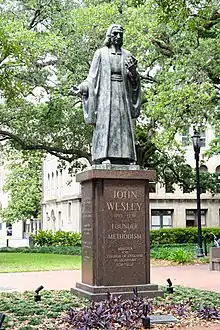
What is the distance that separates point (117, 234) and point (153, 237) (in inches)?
1061

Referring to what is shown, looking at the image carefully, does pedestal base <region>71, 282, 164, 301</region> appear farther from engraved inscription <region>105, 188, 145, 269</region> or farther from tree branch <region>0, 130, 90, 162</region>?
tree branch <region>0, 130, 90, 162</region>

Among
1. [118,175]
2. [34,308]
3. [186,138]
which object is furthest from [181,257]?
[34,308]

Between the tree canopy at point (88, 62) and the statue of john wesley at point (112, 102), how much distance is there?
10.7 feet

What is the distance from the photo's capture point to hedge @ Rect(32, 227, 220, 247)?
36.3 metres

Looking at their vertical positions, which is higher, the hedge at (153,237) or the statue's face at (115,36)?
the statue's face at (115,36)

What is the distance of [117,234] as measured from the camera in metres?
11.0

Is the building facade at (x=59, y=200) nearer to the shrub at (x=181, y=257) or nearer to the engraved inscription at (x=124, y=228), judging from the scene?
the shrub at (x=181, y=257)

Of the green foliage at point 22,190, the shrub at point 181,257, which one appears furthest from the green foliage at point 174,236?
the green foliage at point 22,190

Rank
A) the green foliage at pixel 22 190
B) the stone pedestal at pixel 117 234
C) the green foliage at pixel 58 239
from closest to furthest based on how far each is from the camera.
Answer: the stone pedestal at pixel 117 234, the green foliage at pixel 58 239, the green foliage at pixel 22 190

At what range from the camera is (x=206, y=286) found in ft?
47.1

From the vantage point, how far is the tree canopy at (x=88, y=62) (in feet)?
67.5

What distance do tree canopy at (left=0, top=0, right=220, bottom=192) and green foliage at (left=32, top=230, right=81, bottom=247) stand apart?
20.3ft

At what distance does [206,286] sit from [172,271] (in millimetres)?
4931

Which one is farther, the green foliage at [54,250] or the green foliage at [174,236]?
the green foliage at [174,236]
